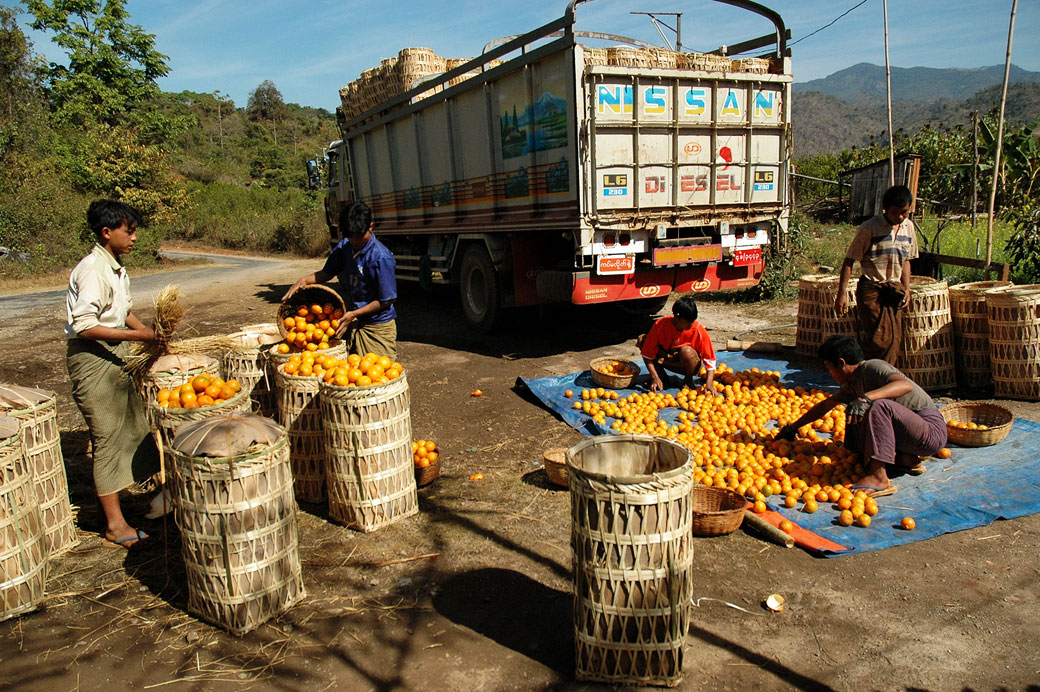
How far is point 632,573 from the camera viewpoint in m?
2.90

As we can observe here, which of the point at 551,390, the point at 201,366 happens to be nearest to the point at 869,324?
the point at 551,390

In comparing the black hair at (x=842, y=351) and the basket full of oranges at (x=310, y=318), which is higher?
the basket full of oranges at (x=310, y=318)

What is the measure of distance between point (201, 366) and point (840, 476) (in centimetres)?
499

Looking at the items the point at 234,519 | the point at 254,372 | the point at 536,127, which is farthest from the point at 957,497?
the point at 536,127

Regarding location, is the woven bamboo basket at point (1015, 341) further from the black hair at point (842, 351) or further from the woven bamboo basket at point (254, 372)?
the woven bamboo basket at point (254, 372)

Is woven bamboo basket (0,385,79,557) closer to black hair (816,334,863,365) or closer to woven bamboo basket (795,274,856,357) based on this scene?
black hair (816,334,863,365)

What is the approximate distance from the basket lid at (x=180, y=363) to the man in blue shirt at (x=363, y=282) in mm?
842

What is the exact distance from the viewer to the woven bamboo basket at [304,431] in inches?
192

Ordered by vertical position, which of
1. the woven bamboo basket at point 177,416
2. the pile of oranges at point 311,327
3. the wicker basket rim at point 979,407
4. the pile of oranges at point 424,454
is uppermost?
the pile of oranges at point 311,327

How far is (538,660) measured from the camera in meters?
3.26

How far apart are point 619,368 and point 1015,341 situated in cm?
381

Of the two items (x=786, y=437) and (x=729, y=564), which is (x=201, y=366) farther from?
(x=786, y=437)

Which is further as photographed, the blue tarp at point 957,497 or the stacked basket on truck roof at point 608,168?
the stacked basket on truck roof at point 608,168

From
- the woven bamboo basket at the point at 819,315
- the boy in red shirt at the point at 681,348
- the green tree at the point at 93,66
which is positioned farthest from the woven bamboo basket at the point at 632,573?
the green tree at the point at 93,66
